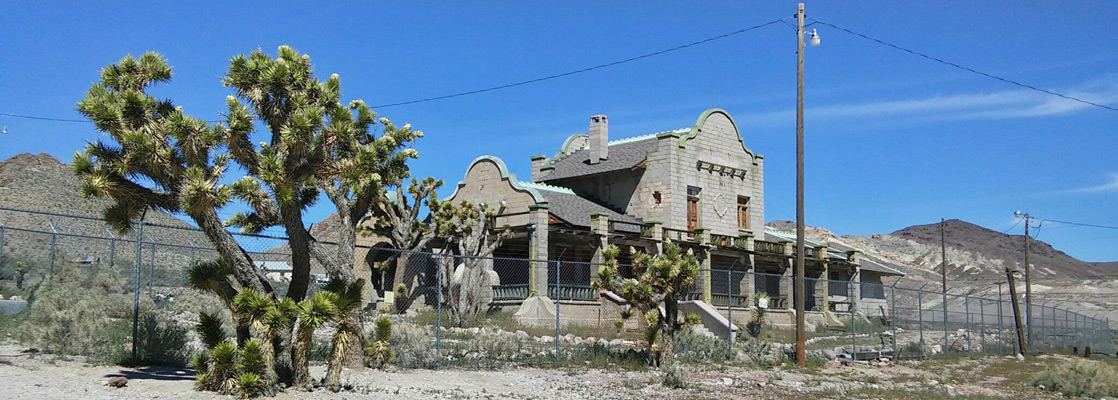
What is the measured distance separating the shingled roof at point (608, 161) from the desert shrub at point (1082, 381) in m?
18.6

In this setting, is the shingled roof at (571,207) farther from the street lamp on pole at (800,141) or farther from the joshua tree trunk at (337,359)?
the joshua tree trunk at (337,359)

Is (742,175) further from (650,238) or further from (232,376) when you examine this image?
(232,376)

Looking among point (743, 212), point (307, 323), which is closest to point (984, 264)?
point (743, 212)

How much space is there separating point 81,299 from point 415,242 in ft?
47.6

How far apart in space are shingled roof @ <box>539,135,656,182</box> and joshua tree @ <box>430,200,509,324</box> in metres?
8.69

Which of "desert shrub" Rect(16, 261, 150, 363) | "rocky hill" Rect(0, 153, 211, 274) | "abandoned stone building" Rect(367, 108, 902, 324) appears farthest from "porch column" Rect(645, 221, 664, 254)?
"desert shrub" Rect(16, 261, 150, 363)

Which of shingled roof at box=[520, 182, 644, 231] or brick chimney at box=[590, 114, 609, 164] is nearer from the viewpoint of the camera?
shingled roof at box=[520, 182, 644, 231]

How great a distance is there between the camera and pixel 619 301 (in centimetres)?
2064

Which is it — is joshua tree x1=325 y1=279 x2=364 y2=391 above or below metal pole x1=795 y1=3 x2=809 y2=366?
below

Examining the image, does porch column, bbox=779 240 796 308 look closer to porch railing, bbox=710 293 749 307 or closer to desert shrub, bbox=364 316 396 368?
porch railing, bbox=710 293 749 307

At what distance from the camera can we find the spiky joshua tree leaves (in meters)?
18.3

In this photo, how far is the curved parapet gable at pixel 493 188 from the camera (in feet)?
103

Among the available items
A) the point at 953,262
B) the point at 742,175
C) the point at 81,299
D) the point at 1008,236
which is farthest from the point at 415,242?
the point at 1008,236

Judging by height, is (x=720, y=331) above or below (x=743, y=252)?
below
